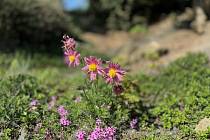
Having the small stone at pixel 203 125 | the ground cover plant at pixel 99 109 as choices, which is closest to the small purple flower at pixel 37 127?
the ground cover plant at pixel 99 109

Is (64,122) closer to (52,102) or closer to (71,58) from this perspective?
(71,58)

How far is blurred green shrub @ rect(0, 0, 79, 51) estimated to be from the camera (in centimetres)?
1263

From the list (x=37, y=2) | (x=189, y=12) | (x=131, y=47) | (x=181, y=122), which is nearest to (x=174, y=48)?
(x=131, y=47)

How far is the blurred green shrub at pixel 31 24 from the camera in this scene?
12633mm

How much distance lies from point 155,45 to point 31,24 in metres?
3.25

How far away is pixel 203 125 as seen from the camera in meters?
6.03

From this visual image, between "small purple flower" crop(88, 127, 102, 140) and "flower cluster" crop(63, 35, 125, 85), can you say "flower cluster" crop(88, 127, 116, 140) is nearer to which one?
"small purple flower" crop(88, 127, 102, 140)

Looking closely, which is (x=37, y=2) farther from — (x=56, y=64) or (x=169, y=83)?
(x=169, y=83)

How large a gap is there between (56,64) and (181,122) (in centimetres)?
650

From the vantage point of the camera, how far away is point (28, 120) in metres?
6.18

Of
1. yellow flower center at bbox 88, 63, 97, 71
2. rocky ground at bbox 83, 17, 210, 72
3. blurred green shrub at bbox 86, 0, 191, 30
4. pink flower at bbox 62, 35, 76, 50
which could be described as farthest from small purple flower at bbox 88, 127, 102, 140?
blurred green shrub at bbox 86, 0, 191, 30

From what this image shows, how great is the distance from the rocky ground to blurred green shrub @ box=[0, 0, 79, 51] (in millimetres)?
1665

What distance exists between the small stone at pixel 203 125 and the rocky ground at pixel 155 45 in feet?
14.0

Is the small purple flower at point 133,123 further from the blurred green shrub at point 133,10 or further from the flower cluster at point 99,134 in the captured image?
the blurred green shrub at point 133,10
